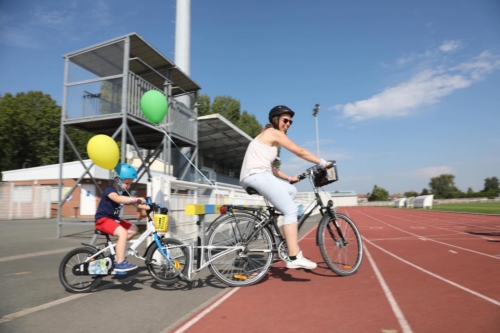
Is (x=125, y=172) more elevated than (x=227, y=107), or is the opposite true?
(x=227, y=107)

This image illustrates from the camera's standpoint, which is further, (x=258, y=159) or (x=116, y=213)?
(x=116, y=213)

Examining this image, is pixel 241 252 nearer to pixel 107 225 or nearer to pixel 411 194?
pixel 107 225

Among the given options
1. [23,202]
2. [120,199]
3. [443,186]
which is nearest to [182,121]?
[120,199]

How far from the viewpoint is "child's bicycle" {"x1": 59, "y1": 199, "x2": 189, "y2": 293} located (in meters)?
3.92

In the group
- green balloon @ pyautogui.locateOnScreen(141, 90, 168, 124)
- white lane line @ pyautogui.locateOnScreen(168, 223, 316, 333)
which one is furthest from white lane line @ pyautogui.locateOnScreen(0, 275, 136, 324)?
green balloon @ pyautogui.locateOnScreen(141, 90, 168, 124)

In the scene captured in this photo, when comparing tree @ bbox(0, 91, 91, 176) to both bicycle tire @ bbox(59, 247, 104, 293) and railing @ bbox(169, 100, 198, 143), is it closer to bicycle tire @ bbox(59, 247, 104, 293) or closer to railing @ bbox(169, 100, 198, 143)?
railing @ bbox(169, 100, 198, 143)

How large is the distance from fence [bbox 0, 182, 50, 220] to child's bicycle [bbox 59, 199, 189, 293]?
22.8 meters

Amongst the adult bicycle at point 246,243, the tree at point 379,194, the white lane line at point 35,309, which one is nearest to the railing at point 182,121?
the adult bicycle at point 246,243

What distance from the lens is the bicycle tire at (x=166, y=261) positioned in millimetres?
4023

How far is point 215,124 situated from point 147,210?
13.9 metres

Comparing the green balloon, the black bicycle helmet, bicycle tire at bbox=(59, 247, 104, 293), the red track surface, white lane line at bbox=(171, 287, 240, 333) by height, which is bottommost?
white lane line at bbox=(171, 287, 240, 333)

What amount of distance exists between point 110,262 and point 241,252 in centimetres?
166

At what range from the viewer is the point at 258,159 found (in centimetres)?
402

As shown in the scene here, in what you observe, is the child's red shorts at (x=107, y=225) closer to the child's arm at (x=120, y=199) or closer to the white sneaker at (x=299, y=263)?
the child's arm at (x=120, y=199)
